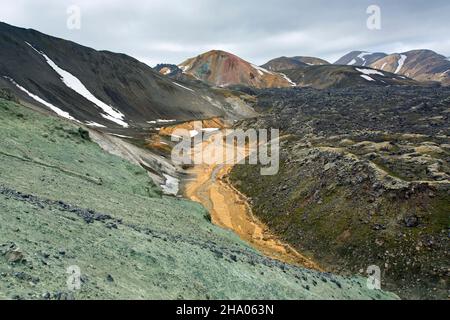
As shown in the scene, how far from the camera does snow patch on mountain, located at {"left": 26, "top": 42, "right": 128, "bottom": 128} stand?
125494 millimetres

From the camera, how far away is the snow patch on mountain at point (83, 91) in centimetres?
12549

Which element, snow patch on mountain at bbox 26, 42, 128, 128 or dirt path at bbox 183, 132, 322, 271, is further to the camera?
snow patch on mountain at bbox 26, 42, 128, 128

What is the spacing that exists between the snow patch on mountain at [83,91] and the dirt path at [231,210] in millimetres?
54761

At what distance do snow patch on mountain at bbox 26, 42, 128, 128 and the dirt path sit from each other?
54761 millimetres

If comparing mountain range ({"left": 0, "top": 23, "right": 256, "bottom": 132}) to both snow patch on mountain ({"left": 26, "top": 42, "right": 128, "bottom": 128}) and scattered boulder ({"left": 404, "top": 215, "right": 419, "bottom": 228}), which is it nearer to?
snow patch on mountain ({"left": 26, "top": 42, "right": 128, "bottom": 128})

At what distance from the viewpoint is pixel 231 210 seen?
55.5 metres

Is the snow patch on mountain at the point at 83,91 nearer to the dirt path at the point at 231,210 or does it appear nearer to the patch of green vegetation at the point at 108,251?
the dirt path at the point at 231,210

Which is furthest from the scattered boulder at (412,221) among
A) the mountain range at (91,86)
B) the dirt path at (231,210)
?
the mountain range at (91,86)

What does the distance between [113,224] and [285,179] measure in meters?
40.3

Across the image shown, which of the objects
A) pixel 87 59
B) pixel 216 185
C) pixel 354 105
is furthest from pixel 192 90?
pixel 216 185

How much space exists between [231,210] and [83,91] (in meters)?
95.4

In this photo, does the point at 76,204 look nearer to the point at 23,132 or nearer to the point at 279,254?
the point at 23,132

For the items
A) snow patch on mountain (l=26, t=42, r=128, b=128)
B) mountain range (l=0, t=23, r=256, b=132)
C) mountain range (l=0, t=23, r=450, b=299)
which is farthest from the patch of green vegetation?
snow patch on mountain (l=26, t=42, r=128, b=128)

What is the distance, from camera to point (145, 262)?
17.8m
